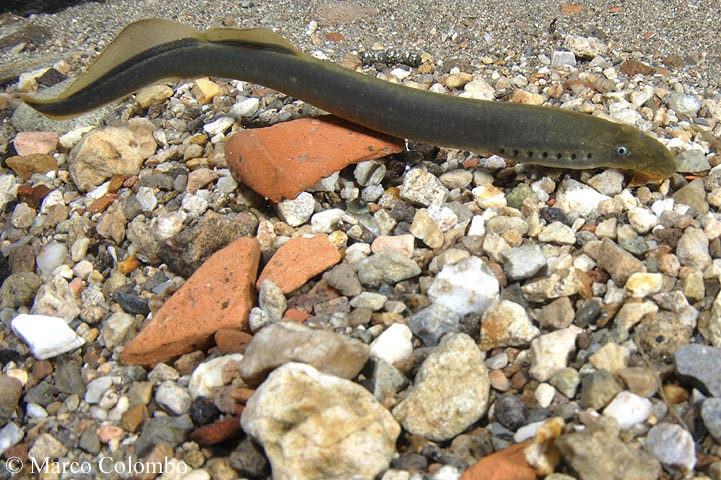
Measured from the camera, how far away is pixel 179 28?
291 cm

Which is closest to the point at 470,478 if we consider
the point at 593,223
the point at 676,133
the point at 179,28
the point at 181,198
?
the point at 593,223

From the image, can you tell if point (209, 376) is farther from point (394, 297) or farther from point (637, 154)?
point (637, 154)

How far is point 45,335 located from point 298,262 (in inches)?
41.6

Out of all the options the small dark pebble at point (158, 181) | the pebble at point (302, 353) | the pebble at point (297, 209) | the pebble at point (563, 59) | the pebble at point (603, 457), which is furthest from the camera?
the pebble at point (563, 59)

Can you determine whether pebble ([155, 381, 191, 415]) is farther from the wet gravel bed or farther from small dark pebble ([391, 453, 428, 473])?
small dark pebble ([391, 453, 428, 473])

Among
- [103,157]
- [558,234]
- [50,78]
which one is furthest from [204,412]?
[50,78]

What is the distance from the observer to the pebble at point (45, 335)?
7.29ft

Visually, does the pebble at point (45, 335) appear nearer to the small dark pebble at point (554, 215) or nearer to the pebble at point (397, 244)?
the pebble at point (397, 244)

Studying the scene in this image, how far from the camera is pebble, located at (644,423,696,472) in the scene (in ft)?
4.71

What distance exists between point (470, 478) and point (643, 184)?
1.64 meters

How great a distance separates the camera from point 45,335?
2.25 m

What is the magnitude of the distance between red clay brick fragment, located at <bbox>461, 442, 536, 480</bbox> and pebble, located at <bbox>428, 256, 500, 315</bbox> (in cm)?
58

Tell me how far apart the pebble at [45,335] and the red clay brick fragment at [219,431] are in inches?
33.3

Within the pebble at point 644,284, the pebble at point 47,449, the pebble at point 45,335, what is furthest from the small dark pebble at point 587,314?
the pebble at point 45,335
